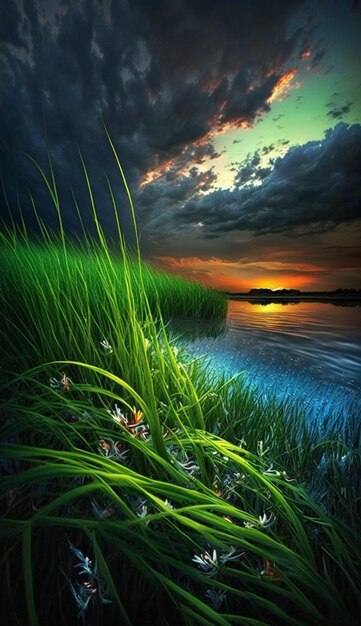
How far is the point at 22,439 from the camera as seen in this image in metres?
0.89

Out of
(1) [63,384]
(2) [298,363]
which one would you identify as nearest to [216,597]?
(1) [63,384]

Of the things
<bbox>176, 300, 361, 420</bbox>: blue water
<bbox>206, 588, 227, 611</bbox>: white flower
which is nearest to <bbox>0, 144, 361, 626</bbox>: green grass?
<bbox>206, 588, 227, 611</bbox>: white flower

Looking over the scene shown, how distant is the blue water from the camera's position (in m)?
1.94

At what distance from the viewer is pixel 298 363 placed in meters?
3.13

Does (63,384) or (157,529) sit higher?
(63,384)

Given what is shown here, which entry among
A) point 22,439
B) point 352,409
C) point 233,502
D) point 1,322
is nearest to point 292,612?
point 233,502

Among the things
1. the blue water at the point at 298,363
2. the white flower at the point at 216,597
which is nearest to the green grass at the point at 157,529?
the white flower at the point at 216,597

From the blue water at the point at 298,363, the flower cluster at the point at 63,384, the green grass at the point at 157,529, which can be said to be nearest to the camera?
the green grass at the point at 157,529

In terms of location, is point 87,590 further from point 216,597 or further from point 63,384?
point 63,384

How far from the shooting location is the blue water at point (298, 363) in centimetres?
194

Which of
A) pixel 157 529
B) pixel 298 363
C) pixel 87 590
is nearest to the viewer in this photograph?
pixel 87 590

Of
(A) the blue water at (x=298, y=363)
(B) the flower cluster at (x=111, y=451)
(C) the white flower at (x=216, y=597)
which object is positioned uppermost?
(B) the flower cluster at (x=111, y=451)

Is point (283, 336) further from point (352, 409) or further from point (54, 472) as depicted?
point (54, 472)

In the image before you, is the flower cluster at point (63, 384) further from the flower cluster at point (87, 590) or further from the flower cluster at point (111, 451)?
the flower cluster at point (87, 590)
